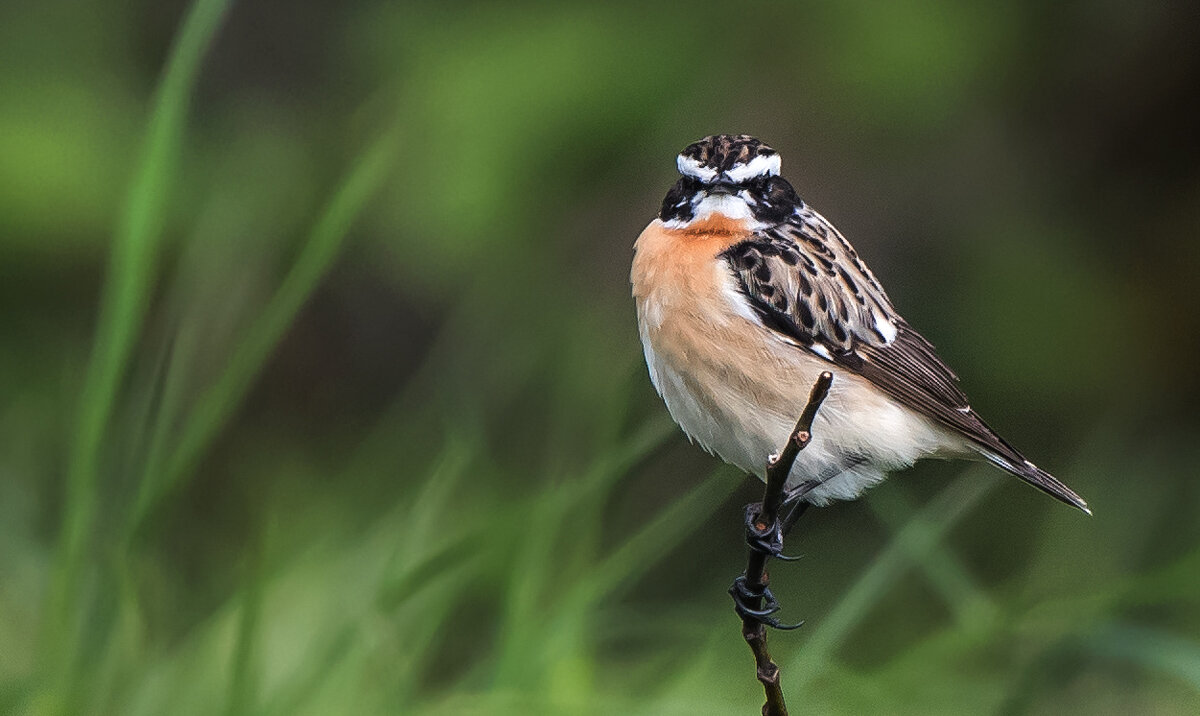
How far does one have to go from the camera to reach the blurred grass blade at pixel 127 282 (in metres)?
2.86

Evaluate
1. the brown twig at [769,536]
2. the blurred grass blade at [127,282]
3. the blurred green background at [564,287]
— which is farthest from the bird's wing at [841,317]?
the blurred grass blade at [127,282]

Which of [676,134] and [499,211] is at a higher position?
[676,134]

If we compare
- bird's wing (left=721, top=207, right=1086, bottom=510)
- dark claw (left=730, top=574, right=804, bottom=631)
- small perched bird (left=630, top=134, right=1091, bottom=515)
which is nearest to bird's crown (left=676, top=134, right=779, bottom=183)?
small perched bird (left=630, top=134, right=1091, bottom=515)

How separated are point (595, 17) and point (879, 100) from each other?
1.17 meters

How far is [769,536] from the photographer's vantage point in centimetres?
245

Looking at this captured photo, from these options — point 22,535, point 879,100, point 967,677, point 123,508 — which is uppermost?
point 879,100

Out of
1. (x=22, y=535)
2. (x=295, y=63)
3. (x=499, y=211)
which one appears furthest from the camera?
(x=295, y=63)

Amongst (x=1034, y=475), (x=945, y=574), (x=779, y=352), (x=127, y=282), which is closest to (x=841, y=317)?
(x=779, y=352)

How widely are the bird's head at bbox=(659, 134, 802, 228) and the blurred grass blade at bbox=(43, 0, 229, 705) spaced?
3.33ft

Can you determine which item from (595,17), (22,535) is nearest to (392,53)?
(595,17)

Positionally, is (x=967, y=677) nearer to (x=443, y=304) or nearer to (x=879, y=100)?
(x=879, y=100)

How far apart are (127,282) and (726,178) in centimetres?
125

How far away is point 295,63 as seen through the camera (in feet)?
21.9

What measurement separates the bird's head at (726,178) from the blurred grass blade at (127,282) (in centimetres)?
102
